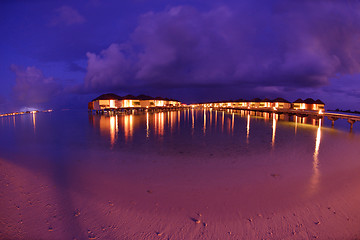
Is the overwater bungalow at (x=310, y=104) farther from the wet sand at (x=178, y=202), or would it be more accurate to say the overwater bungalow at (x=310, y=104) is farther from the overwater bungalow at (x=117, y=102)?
the wet sand at (x=178, y=202)

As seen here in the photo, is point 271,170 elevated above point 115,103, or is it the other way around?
point 115,103

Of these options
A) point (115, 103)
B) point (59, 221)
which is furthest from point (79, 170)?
point (115, 103)

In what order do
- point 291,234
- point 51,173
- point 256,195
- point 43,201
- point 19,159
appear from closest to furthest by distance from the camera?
point 291,234 < point 43,201 < point 256,195 < point 51,173 < point 19,159

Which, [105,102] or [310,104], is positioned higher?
[105,102]

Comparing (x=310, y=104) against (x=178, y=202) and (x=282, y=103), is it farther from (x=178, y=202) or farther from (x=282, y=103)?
(x=178, y=202)

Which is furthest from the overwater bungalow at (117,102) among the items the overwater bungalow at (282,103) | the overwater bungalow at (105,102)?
the overwater bungalow at (282,103)

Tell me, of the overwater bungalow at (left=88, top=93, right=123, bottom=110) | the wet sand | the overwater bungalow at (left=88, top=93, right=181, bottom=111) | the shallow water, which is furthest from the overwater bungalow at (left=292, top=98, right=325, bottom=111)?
the overwater bungalow at (left=88, top=93, right=123, bottom=110)

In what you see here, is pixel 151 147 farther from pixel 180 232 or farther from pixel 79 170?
pixel 180 232

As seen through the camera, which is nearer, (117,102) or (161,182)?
(161,182)

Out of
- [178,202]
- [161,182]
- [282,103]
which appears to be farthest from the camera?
[282,103]

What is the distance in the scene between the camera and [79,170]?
7512 millimetres

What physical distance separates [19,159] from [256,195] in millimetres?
11781

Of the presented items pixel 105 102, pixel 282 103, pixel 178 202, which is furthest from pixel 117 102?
pixel 282 103

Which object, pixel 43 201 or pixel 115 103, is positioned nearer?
pixel 43 201
